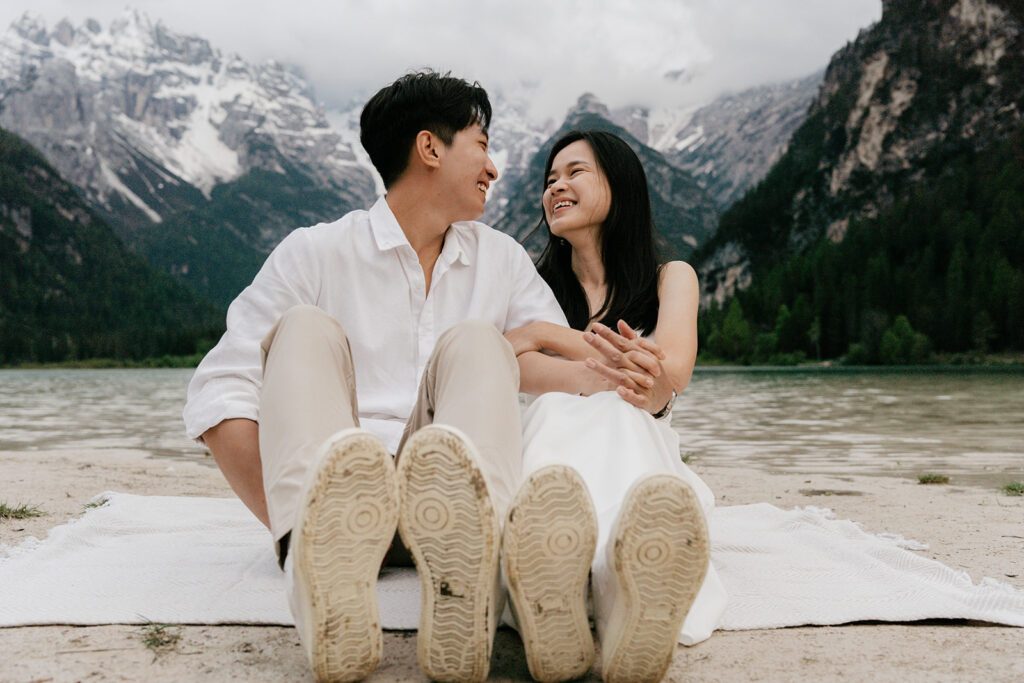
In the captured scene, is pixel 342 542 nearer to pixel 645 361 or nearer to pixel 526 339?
pixel 645 361

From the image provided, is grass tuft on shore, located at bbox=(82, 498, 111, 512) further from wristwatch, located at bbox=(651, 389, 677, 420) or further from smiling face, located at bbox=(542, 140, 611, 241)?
wristwatch, located at bbox=(651, 389, 677, 420)

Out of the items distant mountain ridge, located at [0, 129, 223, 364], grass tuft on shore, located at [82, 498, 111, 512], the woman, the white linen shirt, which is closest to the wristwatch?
the woman

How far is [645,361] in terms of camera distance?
289 centimetres

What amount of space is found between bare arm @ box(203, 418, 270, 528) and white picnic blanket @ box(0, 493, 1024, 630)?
347mm

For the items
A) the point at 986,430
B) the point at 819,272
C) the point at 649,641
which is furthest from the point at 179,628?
the point at 819,272

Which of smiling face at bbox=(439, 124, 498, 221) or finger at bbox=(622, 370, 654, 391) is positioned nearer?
finger at bbox=(622, 370, 654, 391)

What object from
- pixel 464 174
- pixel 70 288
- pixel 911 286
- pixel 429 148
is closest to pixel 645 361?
pixel 464 174

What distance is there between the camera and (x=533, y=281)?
3.47 meters

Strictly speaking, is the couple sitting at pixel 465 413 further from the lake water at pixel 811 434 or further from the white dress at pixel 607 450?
the lake water at pixel 811 434

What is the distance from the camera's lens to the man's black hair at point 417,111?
313 cm

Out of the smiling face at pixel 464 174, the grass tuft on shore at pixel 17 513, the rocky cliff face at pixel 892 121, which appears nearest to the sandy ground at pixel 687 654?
the smiling face at pixel 464 174

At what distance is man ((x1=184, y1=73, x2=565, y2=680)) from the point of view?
170 cm

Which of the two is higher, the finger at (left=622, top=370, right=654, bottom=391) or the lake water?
the finger at (left=622, top=370, right=654, bottom=391)

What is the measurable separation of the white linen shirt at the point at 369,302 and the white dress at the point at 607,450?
0.51 metres
